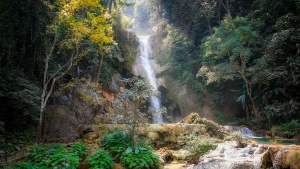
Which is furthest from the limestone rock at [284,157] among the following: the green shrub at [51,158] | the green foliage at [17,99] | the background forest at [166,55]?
the green foliage at [17,99]

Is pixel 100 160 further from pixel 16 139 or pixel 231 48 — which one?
pixel 231 48

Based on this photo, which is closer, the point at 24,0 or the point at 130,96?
the point at 130,96

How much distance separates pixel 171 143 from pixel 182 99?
11.3 meters

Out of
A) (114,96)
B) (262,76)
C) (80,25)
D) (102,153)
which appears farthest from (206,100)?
(102,153)

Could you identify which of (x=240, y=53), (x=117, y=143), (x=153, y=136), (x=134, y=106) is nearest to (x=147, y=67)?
Result: (x=240, y=53)

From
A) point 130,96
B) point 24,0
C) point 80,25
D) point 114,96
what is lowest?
point 130,96

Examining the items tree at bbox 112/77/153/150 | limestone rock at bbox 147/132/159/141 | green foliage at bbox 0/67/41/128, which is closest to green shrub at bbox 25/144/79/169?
tree at bbox 112/77/153/150

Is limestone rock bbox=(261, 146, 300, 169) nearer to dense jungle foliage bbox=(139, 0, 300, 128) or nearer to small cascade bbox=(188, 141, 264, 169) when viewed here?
small cascade bbox=(188, 141, 264, 169)

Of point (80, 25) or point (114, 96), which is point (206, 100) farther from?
point (80, 25)

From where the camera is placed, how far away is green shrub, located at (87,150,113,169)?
627 cm

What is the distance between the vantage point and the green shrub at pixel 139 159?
6514 mm

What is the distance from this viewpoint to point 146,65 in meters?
24.7

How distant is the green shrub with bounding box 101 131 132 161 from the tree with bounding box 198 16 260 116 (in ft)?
39.2

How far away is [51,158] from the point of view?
247 inches
